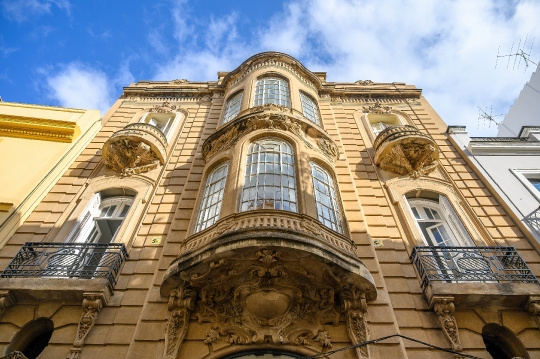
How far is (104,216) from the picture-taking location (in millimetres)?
11641

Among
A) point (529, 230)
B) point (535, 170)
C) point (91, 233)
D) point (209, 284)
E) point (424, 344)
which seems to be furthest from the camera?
point (535, 170)

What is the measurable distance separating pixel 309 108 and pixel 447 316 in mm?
10274

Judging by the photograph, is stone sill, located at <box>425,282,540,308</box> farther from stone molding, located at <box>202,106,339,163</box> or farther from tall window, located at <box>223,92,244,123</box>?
tall window, located at <box>223,92,244,123</box>

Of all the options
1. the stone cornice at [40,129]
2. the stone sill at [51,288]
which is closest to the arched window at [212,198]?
the stone sill at [51,288]

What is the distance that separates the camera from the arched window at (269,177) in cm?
941

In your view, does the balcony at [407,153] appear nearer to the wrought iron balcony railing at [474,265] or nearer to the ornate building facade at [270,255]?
the ornate building facade at [270,255]

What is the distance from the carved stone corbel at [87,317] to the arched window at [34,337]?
103 cm

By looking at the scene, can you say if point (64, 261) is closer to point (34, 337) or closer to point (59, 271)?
point (59, 271)

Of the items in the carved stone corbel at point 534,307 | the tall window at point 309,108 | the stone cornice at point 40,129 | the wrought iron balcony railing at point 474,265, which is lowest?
the carved stone corbel at point 534,307

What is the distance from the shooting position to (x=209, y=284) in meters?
7.89

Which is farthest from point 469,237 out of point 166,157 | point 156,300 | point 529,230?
point 166,157

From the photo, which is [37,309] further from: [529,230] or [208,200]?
[529,230]

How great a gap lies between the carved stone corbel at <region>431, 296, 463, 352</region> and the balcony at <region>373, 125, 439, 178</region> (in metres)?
5.44

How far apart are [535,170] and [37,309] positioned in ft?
49.6
